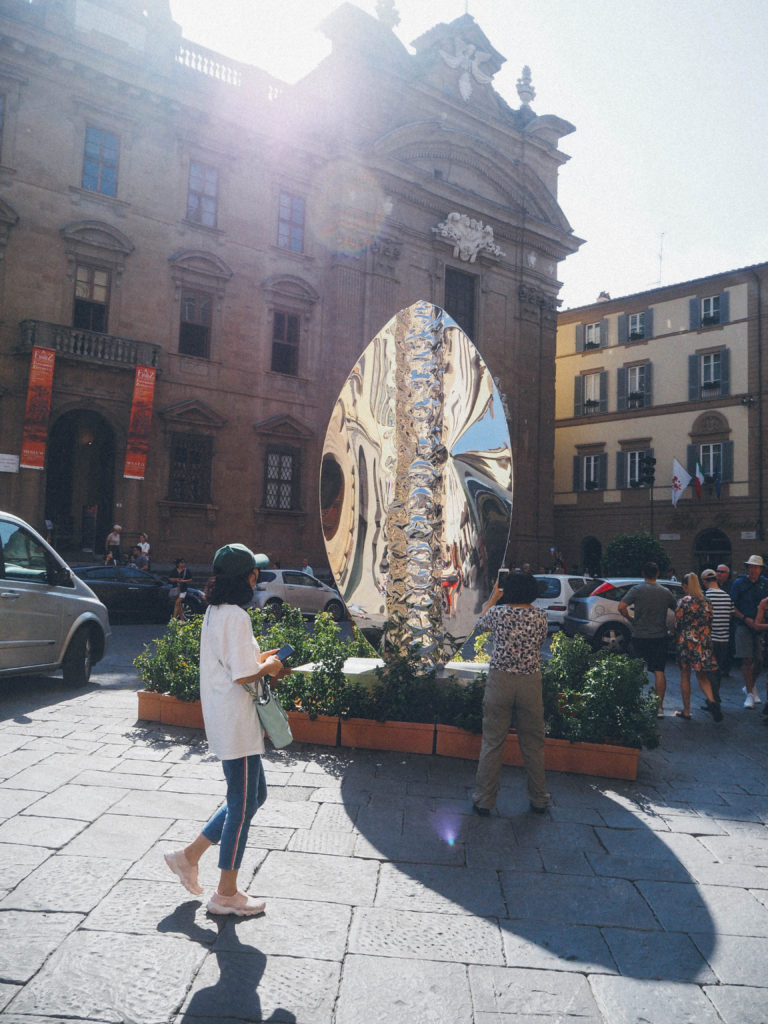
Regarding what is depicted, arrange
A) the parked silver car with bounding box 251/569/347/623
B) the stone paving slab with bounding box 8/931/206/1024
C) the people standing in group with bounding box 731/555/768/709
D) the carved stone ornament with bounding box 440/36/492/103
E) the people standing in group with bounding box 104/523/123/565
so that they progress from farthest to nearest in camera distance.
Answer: the carved stone ornament with bounding box 440/36/492/103 → the people standing in group with bounding box 104/523/123/565 → the parked silver car with bounding box 251/569/347/623 → the people standing in group with bounding box 731/555/768/709 → the stone paving slab with bounding box 8/931/206/1024

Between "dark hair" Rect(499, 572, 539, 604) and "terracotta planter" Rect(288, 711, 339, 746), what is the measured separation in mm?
2067

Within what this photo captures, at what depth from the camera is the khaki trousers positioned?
5.12 m

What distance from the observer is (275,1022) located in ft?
9.20

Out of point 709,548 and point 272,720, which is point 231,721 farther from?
point 709,548

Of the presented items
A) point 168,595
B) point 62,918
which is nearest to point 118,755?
point 62,918

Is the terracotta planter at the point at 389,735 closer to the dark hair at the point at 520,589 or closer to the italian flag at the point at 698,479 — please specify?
the dark hair at the point at 520,589

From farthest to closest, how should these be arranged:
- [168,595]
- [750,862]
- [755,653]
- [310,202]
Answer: [310,202] < [168,595] < [755,653] < [750,862]

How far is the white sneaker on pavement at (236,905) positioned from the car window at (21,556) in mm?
5298

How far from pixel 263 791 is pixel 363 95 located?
27.4m

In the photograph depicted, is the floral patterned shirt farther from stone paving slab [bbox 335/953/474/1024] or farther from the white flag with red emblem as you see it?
the white flag with red emblem

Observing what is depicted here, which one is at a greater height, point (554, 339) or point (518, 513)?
point (554, 339)

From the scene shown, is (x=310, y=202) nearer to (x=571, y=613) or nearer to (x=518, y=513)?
(x=518, y=513)

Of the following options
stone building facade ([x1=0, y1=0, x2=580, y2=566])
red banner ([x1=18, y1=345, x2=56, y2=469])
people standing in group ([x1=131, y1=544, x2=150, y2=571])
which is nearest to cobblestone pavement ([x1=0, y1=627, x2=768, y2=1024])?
people standing in group ([x1=131, y1=544, x2=150, y2=571])

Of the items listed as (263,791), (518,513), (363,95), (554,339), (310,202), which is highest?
(363,95)
